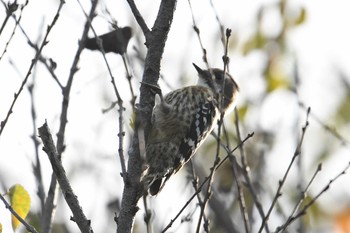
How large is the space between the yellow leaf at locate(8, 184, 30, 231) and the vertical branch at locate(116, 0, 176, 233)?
A: 2.32ft

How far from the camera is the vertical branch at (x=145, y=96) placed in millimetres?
4621

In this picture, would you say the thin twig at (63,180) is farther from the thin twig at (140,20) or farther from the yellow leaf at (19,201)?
the thin twig at (140,20)

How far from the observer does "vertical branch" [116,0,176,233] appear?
4.62 metres

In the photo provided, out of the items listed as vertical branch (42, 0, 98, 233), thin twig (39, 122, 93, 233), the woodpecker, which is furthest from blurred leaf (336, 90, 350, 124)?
thin twig (39, 122, 93, 233)

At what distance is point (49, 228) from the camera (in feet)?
17.2

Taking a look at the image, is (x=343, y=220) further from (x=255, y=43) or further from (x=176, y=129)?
(x=255, y=43)

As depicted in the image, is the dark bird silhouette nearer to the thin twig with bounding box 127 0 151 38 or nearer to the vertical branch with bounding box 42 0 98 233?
the vertical branch with bounding box 42 0 98 233

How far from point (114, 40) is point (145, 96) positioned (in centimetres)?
108

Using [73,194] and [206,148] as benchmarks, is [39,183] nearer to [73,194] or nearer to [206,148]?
[73,194]

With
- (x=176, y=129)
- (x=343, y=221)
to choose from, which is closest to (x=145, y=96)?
(x=176, y=129)

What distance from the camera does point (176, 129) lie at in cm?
696

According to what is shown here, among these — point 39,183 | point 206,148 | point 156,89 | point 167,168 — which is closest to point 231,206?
point 206,148

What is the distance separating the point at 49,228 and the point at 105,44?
4.76ft

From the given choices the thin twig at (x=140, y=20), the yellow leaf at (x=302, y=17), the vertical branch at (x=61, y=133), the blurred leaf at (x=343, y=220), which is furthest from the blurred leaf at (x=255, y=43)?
the thin twig at (x=140, y=20)
